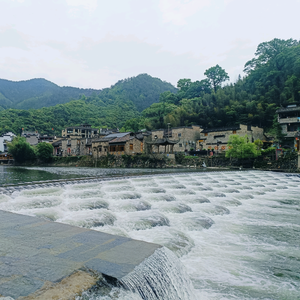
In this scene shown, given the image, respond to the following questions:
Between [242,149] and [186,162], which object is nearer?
[242,149]

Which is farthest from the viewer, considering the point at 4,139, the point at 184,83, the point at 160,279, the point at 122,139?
the point at 184,83

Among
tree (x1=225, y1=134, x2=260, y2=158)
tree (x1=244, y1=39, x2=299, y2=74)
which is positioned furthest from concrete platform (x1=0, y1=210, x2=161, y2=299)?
tree (x1=244, y1=39, x2=299, y2=74)

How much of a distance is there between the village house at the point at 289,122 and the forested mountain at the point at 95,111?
5776 centimetres

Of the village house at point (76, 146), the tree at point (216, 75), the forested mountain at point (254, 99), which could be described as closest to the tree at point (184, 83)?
the tree at point (216, 75)

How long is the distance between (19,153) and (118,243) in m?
56.1

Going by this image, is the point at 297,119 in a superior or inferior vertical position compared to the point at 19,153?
superior

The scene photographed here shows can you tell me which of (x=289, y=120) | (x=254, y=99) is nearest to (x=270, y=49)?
(x=254, y=99)

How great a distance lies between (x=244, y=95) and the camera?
55219 millimetres

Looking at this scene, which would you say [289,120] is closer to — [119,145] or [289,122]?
[289,122]

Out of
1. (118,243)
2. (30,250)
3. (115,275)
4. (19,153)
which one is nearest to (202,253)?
(118,243)

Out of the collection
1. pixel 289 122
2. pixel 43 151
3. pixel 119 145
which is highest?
pixel 289 122

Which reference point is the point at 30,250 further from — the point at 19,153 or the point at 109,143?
the point at 19,153

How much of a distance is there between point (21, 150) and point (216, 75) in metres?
56.4

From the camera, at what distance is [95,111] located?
101m
